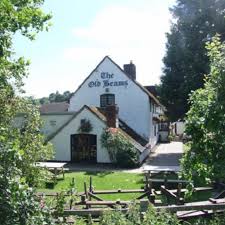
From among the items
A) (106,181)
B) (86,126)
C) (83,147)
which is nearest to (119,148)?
(86,126)

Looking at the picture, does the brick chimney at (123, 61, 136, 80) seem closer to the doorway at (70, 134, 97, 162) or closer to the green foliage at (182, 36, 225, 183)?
the doorway at (70, 134, 97, 162)

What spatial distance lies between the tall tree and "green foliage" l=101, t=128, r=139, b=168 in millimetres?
7468

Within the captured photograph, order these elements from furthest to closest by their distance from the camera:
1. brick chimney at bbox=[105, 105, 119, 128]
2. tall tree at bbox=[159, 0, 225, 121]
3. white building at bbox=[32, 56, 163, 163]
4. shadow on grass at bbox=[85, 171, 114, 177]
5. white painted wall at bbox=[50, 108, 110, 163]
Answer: tall tree at bbox=[159, 0, 225, 121] < white building at bbox=[32, 56, 163, 163] < brick chimney at bbox=[105, 105, 119, 128] < white painted wall at bbox=[50, 108, 110, 163] < shadow on grass at bbox=[85, 171, 114, 177]

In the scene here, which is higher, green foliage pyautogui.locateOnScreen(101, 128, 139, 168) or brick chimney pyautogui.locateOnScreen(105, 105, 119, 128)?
brick chimney pyautogui.locateOnScreen(105, 105, 119, 128)

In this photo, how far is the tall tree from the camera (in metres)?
35.4

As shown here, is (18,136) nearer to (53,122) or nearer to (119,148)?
(119,148)

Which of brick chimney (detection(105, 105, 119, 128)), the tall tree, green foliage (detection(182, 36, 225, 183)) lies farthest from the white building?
green foliage (detection(182, 36, 225, 183))

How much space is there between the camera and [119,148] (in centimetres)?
3083

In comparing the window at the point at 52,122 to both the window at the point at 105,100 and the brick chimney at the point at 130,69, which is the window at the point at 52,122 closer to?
the window at the point at 105,100

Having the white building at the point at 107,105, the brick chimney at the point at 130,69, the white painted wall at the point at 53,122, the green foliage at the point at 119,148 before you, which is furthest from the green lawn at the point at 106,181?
the brick chimney at the point at 130,69

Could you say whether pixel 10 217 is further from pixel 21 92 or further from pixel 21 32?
pixel 21 32

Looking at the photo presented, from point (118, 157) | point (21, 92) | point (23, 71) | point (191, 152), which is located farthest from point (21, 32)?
point (118, 157)

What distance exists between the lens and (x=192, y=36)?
119ft

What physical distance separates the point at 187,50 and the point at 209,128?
28793 millimetres
